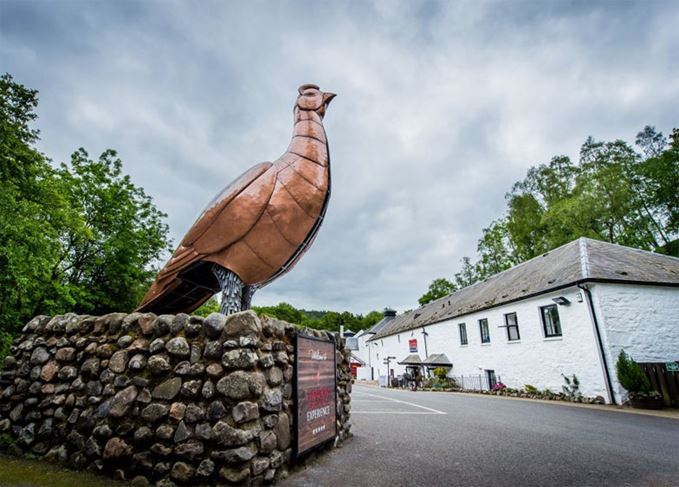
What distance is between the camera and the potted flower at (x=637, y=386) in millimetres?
10508

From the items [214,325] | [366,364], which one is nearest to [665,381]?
[214,325]

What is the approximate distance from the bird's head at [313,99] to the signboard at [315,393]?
3641 millimetres

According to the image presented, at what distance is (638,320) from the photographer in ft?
42.3

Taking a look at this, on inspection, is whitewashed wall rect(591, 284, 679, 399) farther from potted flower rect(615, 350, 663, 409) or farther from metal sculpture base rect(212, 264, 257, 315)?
metal sculpture base rect(212, 264, 257, 315)

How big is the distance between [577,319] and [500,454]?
447 inches

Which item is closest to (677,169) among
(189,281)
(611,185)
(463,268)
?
(611,185)

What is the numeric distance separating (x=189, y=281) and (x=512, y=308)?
16786 mm

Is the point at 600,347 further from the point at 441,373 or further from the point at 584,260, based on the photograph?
the point at 441,373

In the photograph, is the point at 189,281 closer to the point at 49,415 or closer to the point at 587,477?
the point at 49,415

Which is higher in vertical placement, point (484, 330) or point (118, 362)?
point (484, 330)

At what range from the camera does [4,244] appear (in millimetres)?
8875

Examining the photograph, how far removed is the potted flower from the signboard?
11.2 m

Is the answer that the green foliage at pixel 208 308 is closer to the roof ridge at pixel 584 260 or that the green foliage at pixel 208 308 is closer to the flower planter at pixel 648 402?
the roof ridge at pixel 584 260

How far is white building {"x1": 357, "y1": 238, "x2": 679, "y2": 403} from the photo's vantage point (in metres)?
12.7
